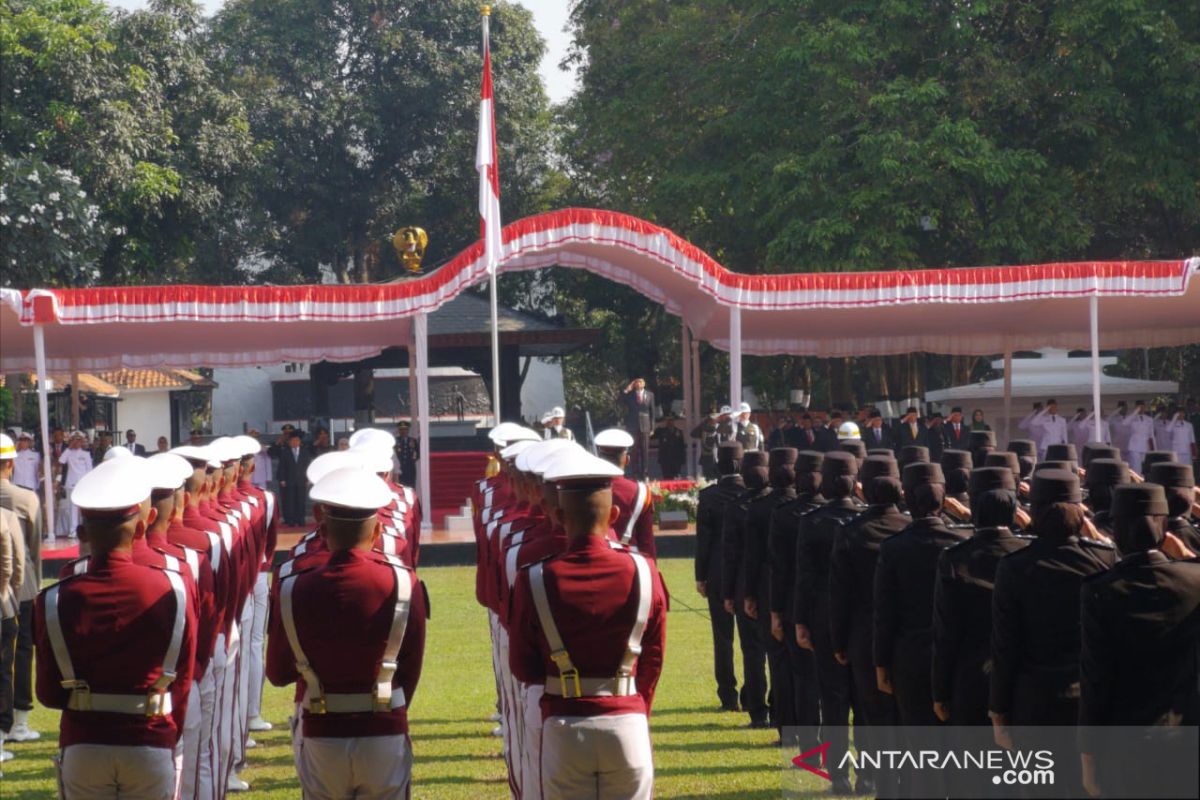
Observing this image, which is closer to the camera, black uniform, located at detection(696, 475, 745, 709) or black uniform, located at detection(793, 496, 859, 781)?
black uniform, located at detection(793, 496, 859, 781)

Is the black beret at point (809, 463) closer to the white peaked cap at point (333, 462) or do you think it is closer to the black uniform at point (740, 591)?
the black uniform at point (740, 591)

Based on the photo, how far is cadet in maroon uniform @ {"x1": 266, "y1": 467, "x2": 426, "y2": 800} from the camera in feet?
16.4

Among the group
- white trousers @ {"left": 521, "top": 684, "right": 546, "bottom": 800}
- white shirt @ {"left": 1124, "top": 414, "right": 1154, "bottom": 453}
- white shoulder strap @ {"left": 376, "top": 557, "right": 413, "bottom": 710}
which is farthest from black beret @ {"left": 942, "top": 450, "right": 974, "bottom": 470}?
white shirt @ {"left": 1124, "top": 414, "right": 1154, "bottom": 453}

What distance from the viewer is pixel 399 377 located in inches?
1794

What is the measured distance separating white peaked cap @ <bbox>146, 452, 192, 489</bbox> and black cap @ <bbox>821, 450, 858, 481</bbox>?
311cm

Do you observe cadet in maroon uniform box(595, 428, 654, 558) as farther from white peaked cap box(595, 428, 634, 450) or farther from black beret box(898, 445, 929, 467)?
black beret box(898, 445, 929, 467)

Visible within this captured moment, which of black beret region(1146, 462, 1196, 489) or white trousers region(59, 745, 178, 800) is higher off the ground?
black beret region(1146, 462, 1196, 489)

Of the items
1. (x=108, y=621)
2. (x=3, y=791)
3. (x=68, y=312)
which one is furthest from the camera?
(x=68, y=312)

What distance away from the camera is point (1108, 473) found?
6863mm

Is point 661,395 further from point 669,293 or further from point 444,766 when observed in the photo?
point 444,766

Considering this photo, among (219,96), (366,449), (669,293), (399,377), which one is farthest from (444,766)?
(399,377)

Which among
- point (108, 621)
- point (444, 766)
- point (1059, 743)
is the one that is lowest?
point (444, 766)

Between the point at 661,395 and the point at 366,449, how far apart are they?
32532 mm

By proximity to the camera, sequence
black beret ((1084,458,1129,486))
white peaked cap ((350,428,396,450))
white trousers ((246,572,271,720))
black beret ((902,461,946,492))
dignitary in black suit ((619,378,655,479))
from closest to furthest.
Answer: black beret ((902,461,946,492)), black beret ((1084,458,1129,486)), white peaked cap ((350,428,396,450)), white trousers ((246,572,271,720)), dignitary in black suit ((619,378,655,479))
